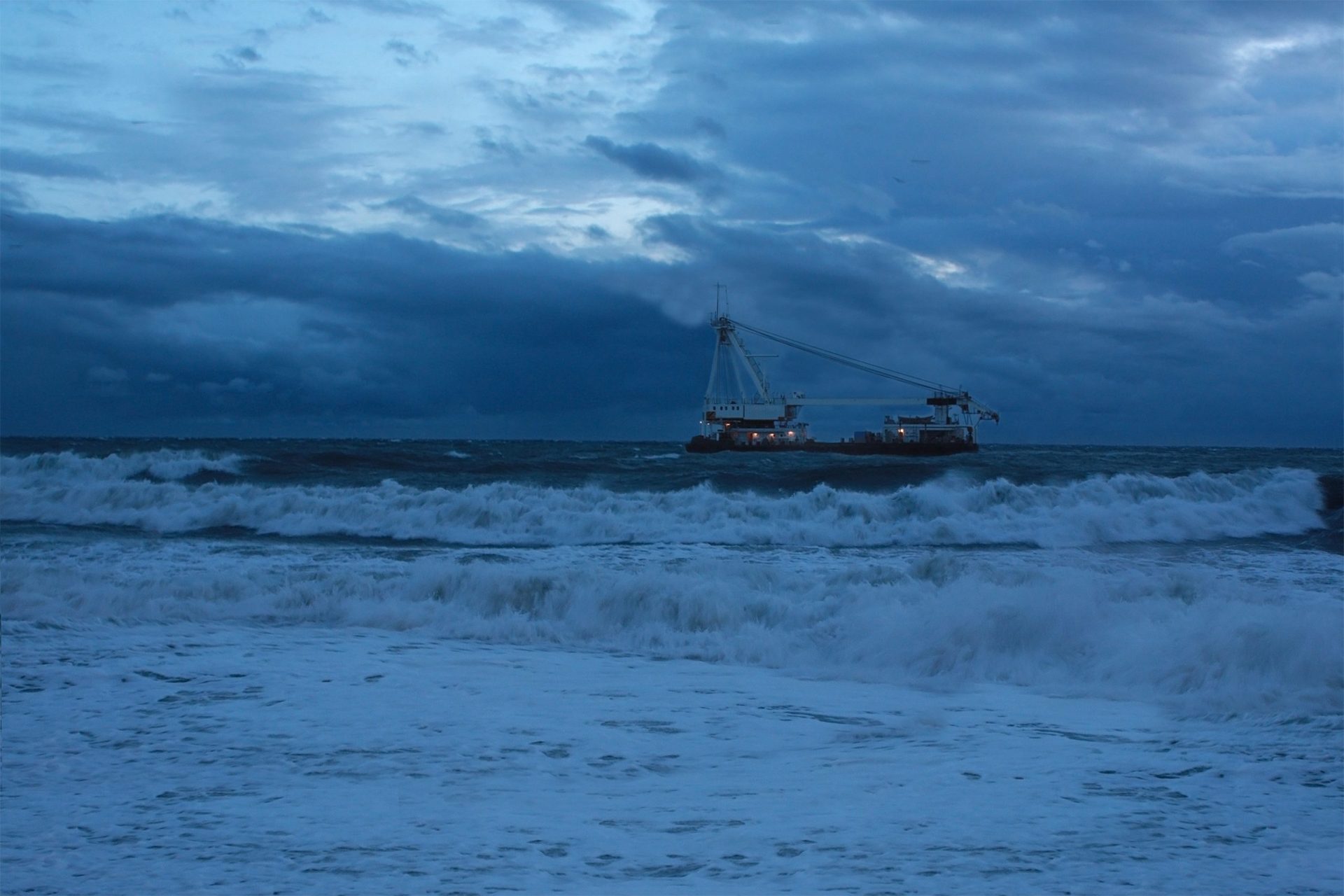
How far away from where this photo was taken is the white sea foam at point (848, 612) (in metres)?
8.77

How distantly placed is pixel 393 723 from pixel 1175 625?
7.62 meters

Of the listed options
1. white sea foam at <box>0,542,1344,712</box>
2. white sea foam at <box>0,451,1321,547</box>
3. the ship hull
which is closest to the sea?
white sea foam at <box>0,542,1344,712</box>

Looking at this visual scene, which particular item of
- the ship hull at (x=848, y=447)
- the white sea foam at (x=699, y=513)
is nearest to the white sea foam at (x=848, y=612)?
the white sea foam at (x=699, y=513)

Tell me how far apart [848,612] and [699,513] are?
10.9 m

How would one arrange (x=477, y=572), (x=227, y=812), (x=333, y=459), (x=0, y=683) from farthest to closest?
1. (x=333, y=459)
2. (x=477, y=572)
3. (x=0, y=683)
4. (x=227, y=812)

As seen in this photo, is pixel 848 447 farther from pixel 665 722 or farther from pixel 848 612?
pixel 665 722

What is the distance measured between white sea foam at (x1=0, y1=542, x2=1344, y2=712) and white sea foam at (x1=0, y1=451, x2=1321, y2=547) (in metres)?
6.00

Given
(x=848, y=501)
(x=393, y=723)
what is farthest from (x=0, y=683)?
(x=848, y=501)

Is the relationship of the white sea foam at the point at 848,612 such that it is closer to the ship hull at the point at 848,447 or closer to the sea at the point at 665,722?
the sea at the point at 665,722

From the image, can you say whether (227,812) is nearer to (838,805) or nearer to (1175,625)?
(838,805)

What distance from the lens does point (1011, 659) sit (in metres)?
9.54

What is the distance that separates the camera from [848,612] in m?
11.4

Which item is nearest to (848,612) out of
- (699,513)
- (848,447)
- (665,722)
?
(665,722)

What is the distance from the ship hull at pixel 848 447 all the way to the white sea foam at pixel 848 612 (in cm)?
3885
